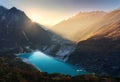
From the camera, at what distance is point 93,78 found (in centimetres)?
15038

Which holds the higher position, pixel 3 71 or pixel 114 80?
pixel 3 71

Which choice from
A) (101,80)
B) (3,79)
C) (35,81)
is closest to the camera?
(3,79)

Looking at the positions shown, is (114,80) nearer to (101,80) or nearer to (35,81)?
(101,80)

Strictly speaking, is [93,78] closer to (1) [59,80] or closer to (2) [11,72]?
(1) [59,80]

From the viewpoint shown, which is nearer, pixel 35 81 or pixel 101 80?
pixel 35 81

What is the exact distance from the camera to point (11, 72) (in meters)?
141

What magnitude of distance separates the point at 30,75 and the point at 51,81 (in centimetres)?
1124

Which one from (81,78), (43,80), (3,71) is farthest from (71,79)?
(3,71)

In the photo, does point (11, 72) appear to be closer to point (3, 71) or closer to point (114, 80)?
point (3, 71)

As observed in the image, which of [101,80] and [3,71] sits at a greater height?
[3,71]

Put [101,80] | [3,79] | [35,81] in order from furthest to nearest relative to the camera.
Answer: [101,80] → [35,81] → [3,79]

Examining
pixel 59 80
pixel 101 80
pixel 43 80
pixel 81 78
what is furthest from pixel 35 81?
pixel 101 80

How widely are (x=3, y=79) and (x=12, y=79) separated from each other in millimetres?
4415

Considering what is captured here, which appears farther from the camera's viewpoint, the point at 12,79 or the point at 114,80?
the point at 114,80
